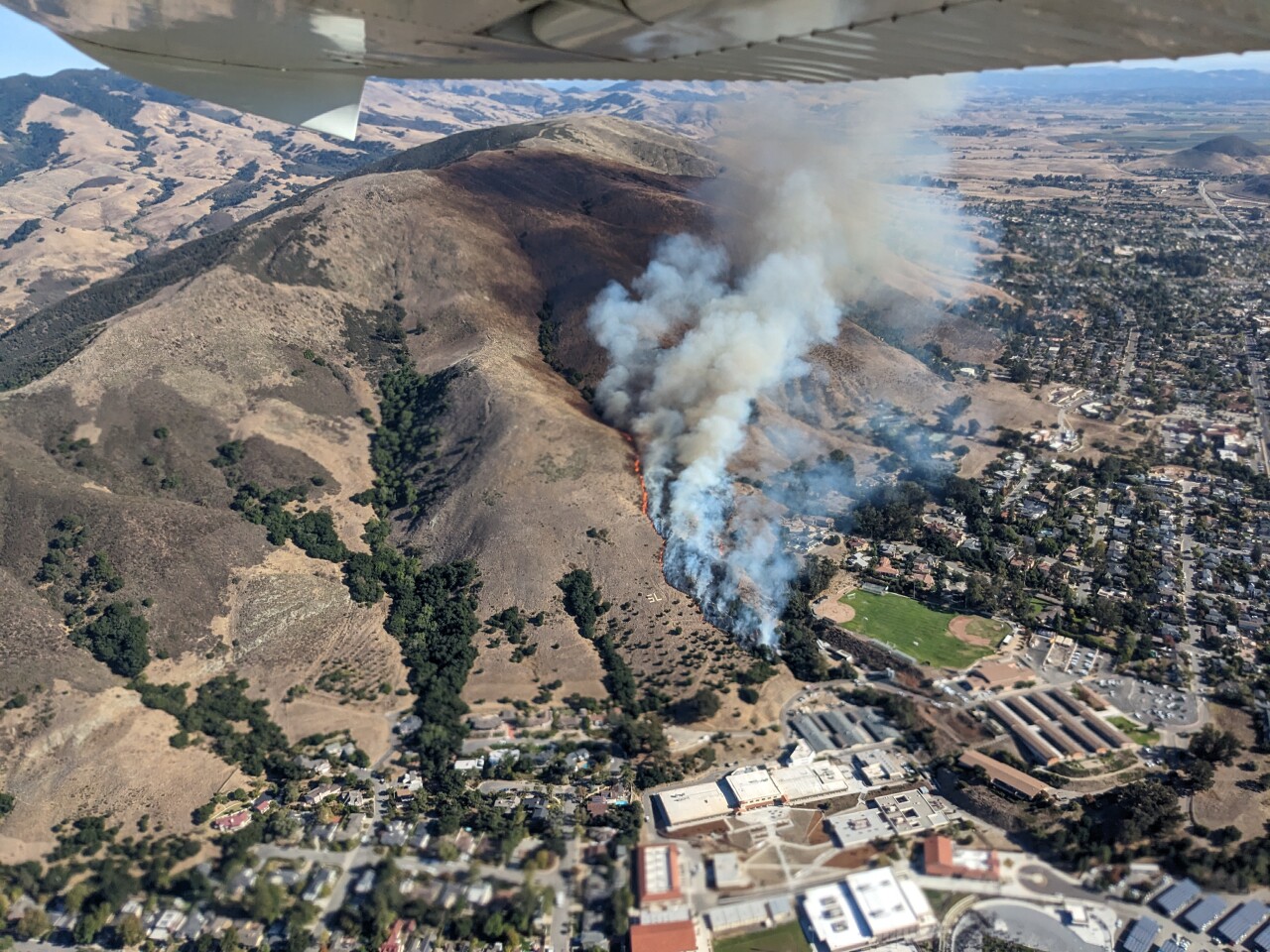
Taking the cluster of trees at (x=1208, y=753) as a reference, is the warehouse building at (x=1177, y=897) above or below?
below

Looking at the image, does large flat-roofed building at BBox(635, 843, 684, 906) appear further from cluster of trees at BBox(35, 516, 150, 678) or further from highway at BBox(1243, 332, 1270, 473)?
highway at BBox(1243, 332, 1270, 473)

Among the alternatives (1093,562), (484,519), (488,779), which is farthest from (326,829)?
(1093,562)

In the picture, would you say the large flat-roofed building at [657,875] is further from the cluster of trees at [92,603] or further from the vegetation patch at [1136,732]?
the cluster of trees at [92,603]

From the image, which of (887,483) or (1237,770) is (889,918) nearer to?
(1237,770)

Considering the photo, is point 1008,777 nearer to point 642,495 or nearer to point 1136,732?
point 1136,732

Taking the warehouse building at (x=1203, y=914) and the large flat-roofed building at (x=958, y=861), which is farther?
the large flat-roofed building at (x=958, y=861)

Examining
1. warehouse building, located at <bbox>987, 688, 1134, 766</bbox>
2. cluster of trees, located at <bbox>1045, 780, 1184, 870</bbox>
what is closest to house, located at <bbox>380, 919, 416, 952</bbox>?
cluster of trees, located at <bbox>1045, 780, 1184, 870</bbox>

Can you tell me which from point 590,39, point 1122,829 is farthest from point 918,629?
point 590,39

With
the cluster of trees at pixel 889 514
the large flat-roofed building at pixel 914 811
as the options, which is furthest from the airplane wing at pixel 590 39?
the cluster of trees at pixel 889 514
